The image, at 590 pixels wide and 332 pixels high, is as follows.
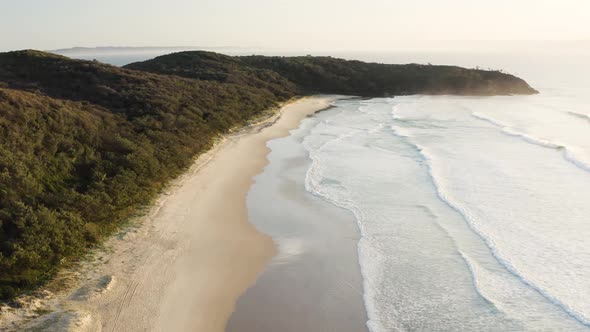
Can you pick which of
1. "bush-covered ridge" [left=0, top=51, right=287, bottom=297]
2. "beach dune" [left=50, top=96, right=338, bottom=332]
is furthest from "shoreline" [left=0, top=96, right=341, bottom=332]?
"bush-covered ridge" [left=0, top=51, right=287, bottom=297]

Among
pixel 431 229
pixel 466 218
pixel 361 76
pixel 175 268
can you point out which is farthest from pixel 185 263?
pixel 361 76

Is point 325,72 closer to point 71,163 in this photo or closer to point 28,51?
point 28,51

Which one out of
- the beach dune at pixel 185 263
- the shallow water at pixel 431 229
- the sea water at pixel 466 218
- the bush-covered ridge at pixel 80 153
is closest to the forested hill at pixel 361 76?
the bush-covered ridge at pixel 80 153

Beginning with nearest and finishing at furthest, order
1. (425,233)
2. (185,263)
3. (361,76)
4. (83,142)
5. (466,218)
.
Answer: (185,263) < (425,233) < (466,218) < (83,142) < (361,76)

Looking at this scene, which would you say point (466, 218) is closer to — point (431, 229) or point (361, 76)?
point (431, 229)

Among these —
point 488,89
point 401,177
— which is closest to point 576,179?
point 401,177

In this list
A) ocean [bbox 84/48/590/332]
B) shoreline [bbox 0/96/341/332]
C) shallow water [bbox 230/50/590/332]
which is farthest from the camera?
shallow water [bbox 230/50/590/332]

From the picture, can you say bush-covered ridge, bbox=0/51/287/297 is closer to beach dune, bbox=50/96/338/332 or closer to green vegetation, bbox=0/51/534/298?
green vegetation, bbox=0/51/534/298
